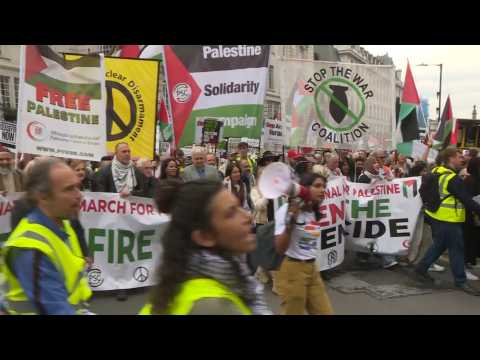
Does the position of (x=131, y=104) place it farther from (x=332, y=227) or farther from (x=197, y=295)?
(x=197, y=295)

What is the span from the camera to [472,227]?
263 inches

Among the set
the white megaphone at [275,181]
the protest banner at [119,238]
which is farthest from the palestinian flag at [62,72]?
the white megaphone at [275,181]

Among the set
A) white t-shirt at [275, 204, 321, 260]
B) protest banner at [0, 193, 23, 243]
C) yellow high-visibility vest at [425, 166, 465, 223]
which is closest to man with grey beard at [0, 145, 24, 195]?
protest banner at [0, 193, 23, 243]

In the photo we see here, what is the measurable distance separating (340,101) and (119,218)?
4266 mm

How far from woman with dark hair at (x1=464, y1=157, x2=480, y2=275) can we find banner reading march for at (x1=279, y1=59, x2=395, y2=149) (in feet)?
5.29

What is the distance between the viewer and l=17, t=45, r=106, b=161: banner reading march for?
480 centimetres

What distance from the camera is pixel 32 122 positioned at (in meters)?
4.82

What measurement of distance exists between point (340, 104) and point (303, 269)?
4.94 meters

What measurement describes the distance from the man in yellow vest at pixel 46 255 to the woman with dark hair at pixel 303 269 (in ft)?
5.03

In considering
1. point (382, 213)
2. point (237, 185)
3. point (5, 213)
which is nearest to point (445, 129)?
point (382, 213)

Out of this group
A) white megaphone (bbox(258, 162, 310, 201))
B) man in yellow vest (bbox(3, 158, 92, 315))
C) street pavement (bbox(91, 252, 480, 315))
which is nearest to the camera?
man in yellow vest (bbox(3, 158, 92, 315))

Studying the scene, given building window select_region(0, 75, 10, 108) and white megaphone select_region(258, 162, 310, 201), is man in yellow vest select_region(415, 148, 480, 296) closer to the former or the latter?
white megaphone select_region(258, 162, 310, 201)
